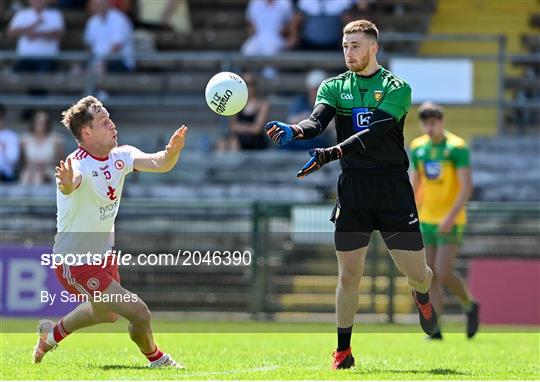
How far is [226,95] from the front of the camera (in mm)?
10195

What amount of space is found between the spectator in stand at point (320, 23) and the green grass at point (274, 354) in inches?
230

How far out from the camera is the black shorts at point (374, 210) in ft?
32.9

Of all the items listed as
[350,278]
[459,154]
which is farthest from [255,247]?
[350,278]

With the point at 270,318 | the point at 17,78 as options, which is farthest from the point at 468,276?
the point at 17,78

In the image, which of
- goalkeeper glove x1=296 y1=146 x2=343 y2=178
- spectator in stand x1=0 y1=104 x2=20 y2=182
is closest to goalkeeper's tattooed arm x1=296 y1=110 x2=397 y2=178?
goalkeeper glove x1=296 y1=146 x2=343 y2=178

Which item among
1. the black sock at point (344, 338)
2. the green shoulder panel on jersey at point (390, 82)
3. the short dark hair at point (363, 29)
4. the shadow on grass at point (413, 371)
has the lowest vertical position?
the shadow on grass at point (413, 371)

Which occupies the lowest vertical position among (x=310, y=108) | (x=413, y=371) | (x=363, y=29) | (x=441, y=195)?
(x=413, y=371)

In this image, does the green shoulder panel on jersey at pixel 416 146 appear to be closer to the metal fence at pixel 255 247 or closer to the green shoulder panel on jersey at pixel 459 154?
the green shoulder panel on jersey at pixel 459 154

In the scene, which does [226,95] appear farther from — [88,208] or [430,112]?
[430,112]

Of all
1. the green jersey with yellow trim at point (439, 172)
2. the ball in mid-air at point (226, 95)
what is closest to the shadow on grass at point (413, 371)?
the ball in mid-air at point (226, 95)

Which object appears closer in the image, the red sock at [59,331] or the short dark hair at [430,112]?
the red sock at [59,331]

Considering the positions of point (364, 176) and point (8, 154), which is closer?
point (364, 176)

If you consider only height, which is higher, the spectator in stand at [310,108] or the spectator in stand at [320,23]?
the spectator in stand at [320,23]

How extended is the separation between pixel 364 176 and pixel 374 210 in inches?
10.7
